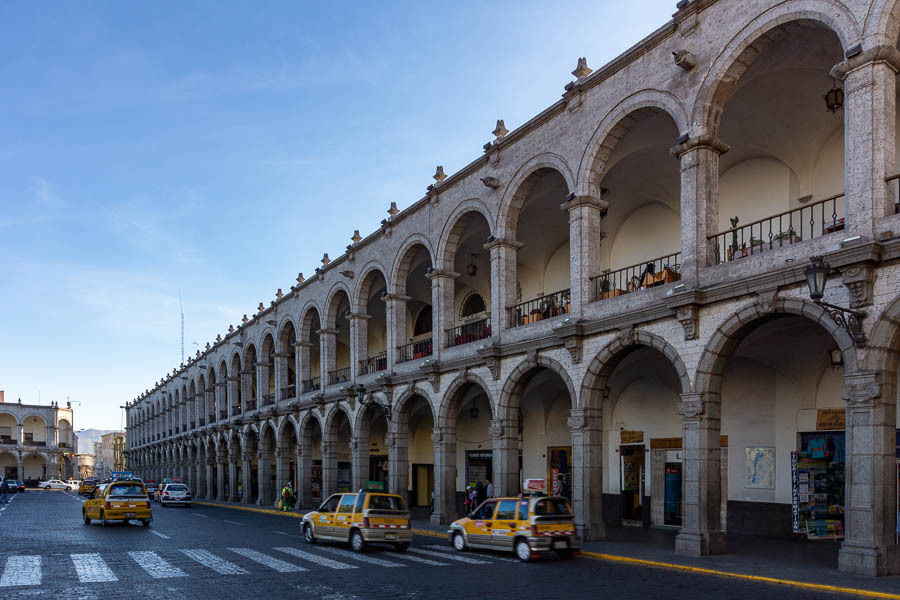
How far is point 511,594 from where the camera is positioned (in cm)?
1222

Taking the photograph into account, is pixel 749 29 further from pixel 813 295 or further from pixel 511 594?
pixel 511 594

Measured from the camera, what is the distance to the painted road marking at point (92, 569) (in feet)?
45.3

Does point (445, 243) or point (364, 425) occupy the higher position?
point (445, 243)

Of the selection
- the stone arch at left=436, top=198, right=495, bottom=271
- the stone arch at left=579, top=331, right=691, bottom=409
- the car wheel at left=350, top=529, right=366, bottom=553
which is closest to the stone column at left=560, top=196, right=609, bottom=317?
the stone arch at left=579, top=331, right=691, bottom=409

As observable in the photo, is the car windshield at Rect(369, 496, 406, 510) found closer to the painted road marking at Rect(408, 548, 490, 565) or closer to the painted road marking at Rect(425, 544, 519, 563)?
the painted road marking at Rect(408, 548, 490, 565)

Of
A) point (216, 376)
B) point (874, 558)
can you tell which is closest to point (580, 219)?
point (874, 558)

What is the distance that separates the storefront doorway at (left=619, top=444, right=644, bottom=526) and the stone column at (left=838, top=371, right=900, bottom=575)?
1134 centimetres

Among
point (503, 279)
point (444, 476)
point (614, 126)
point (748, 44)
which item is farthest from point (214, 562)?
point (748, 44)

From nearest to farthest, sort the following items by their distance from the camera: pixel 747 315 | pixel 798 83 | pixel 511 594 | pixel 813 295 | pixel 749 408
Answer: pixel 511 594, pixel 813 295, pixel 747 315, pixel 798 83, pixel 749 408

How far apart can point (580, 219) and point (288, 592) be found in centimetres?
1236

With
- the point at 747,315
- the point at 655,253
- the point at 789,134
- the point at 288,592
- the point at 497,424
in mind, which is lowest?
the point at 288,592

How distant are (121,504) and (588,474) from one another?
51.8ft

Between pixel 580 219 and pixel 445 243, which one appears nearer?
pixel 580 219

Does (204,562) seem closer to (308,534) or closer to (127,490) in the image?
(308,534)
